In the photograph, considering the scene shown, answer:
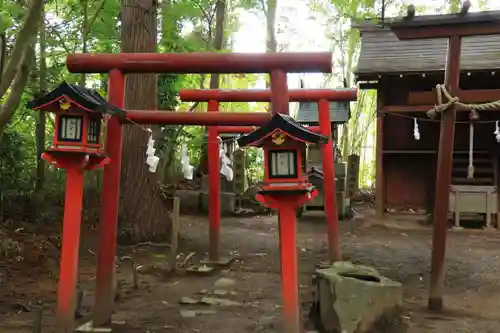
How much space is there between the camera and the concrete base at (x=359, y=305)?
16.7 feet

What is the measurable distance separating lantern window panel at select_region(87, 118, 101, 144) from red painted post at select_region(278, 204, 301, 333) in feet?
6.64

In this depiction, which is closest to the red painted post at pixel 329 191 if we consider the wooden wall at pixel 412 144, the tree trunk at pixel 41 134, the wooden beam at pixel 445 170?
the wooden beam at pixel 445 170

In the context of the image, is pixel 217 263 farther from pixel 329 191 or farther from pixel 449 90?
pixel 449 90

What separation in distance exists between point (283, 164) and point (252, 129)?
412 centimetres

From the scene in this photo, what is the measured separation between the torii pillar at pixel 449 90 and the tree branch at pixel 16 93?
15.6 ft

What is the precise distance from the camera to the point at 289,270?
4.75m

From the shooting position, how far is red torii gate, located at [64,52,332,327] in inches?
195

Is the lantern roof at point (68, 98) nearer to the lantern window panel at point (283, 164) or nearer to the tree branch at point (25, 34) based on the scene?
the tree branch at point (25, 34)

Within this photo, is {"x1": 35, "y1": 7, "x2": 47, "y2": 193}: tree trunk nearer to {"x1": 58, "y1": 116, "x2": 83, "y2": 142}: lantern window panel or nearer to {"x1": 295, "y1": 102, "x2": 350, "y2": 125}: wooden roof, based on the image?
{"x1": 58, "y1": 116, "x2": 83, "y2": 142}: lantern window panel

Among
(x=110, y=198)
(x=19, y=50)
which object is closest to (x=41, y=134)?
(x=110, y=198)

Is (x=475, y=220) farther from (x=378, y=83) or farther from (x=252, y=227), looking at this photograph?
(x=252, y=227)

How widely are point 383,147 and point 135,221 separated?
25.5 feet

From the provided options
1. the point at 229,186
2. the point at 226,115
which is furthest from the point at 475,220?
the point at 226,115

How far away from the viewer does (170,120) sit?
568 cm
